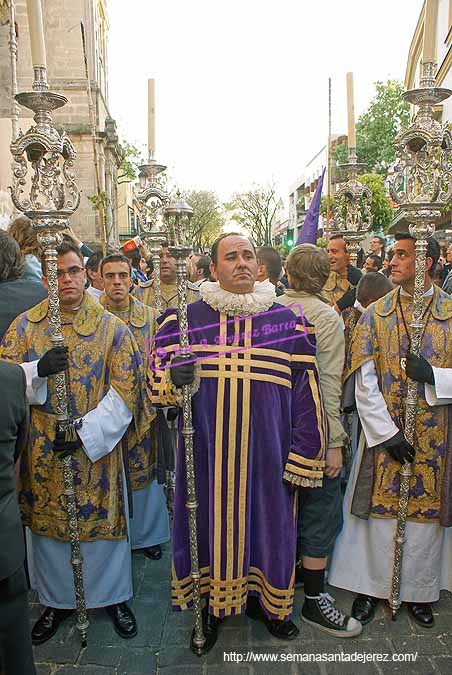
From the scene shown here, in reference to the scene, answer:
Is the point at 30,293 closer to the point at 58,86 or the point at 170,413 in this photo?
the point at 170,413

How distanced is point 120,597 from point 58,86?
20.0 m

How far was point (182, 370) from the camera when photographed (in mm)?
2893

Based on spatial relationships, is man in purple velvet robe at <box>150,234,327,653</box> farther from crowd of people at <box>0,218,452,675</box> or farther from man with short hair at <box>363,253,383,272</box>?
man with short hair at <box>363,253,383,272</box>

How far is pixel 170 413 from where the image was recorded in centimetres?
341

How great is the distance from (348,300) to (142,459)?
7.69 feet

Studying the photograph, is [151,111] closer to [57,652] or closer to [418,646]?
[57,652]

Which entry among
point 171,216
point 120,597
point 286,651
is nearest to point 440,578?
point 286,651

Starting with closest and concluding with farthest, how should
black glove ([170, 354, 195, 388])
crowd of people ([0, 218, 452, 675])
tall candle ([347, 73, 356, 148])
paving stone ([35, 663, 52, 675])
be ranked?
1. black glove ([170, 354, 195, 388])
2. paving stone ([35, 663, 52, 675])
3. crowd of people ([0, 218, 452, 675])
4. tall candle ([347, 73, 356, 148])

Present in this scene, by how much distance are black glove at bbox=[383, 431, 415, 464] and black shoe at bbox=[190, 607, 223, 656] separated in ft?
4.77

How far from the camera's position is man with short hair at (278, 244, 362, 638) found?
335cm

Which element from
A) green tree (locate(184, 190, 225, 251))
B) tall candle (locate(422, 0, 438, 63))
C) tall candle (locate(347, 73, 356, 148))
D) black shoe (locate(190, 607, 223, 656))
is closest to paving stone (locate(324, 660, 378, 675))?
black shoe (locate(190, 607, 223, 656))

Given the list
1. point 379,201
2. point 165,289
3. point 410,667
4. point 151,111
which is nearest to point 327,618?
point 410,667

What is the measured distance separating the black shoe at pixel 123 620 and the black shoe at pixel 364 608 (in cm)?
137

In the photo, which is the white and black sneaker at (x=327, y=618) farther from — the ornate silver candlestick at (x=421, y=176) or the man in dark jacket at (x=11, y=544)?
the man in dark jacket at (x=11, y=544)
